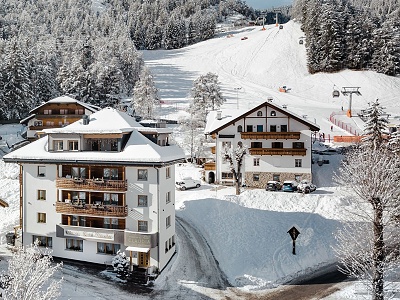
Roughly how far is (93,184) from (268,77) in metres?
91.7

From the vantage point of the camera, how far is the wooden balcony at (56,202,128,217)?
33.5 m

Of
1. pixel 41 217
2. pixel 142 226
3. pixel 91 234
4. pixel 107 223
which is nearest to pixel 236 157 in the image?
pixel 142 226

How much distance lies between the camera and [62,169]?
3566 centimetres

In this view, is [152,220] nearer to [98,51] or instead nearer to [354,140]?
[354,140]

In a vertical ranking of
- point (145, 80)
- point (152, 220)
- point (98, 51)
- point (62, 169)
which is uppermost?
point (98, 51)

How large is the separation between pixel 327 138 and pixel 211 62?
7946cm

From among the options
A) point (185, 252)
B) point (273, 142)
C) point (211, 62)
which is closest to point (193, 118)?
point (273, 142)

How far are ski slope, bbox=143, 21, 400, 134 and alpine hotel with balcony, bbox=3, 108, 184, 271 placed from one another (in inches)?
1813

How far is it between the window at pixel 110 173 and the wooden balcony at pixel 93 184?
2.89 ft

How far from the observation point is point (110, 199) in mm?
34656

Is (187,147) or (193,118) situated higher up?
(193,118)

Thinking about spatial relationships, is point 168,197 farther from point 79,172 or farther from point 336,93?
point 336,93

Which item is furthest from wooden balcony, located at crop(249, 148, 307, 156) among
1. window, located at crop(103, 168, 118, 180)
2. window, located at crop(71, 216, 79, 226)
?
window, located at crop(71, 216, 79, 226)

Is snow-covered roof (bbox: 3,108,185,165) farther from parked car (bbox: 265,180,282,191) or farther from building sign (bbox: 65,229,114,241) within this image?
parked car (bbox: 265,180,282,191)
